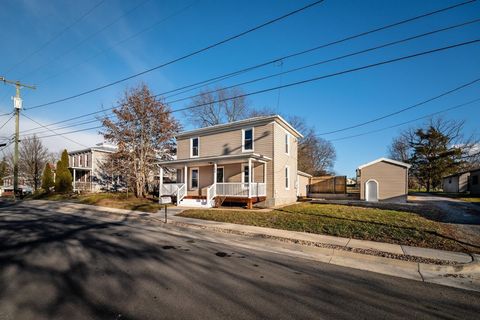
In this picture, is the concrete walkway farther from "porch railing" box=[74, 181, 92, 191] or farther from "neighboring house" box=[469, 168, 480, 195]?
"neighboring house" box=[469, 168, 480, 195]

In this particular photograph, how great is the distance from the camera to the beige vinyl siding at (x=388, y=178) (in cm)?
2112

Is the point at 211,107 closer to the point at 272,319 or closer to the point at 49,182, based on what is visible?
the point at 49,182

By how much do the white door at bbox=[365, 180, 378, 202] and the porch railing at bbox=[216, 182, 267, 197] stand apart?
10.00m

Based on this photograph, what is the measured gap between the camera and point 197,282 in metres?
4.77

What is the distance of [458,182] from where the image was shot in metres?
36.8

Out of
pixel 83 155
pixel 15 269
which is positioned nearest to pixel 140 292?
pixel 15 269

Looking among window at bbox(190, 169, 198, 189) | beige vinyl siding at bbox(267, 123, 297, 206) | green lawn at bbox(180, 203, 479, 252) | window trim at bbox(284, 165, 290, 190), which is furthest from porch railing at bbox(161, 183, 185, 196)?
window trim at bbox(284, 165, 290, 190)

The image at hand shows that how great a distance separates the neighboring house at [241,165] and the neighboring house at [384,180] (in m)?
6.19

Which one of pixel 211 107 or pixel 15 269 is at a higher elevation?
pixel 211 107

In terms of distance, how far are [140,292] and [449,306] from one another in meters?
4.88

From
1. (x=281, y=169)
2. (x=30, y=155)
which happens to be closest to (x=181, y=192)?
(x=281, y=169)

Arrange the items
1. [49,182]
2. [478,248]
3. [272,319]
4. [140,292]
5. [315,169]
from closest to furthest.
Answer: [272,319], [140,292], [478,248], [49,182], [315,169]

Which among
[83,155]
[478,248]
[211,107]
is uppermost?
[211,107]

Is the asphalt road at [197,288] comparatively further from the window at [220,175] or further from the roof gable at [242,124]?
the window at [220,175]
